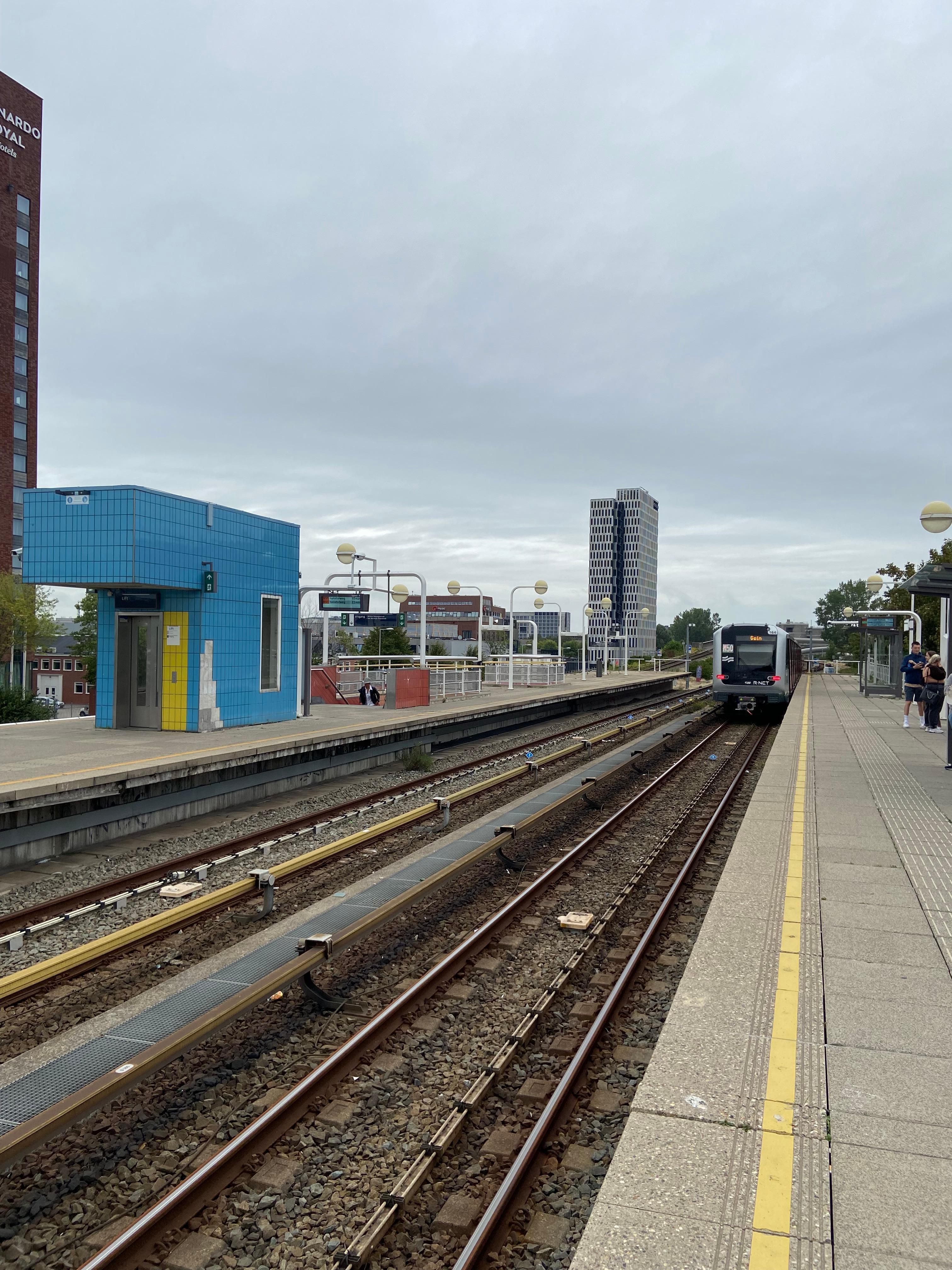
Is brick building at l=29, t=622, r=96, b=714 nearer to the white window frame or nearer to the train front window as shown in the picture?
the white window frame

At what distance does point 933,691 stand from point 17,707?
25.0 m

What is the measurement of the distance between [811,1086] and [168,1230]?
2.87 m

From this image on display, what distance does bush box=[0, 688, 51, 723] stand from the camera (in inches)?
1031

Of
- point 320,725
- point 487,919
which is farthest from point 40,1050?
point 320,725

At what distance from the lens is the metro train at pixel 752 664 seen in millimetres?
26984

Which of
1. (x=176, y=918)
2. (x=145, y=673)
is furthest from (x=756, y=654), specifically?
(x=176, y=918)

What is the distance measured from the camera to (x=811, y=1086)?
13.6 ft

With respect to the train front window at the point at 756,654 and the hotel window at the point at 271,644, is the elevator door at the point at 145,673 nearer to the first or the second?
the hotel window at the point at 271,644

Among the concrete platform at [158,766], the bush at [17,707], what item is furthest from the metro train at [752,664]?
the bush at [17,707]

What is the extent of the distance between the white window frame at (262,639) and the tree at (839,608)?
106 meters

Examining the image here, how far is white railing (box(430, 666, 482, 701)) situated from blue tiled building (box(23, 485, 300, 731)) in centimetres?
994

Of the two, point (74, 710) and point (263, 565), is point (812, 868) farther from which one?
point (74, 710)

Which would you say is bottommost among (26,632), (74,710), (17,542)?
(74,710)

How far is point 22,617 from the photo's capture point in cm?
4531
